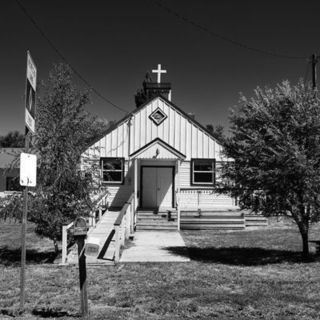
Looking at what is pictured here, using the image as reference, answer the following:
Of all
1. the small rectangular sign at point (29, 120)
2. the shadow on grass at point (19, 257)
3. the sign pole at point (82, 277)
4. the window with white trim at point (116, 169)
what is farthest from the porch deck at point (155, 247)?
the small rectangular sign at point (29, 120)

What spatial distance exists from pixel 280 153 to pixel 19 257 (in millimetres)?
7940

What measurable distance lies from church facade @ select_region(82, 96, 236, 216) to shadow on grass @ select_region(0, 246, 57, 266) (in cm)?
644

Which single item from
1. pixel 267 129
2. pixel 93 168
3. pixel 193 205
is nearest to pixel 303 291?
pixel 267 129

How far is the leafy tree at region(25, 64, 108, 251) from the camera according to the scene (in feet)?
33.0

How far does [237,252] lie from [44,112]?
697cm

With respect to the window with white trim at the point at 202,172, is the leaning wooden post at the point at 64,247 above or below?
below

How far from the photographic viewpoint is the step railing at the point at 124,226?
9938 millimetres

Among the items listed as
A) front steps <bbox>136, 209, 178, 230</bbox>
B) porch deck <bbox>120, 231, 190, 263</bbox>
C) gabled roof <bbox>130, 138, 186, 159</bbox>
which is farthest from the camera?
gabled roof <bbox>130, 138, 186, 159</bbox>

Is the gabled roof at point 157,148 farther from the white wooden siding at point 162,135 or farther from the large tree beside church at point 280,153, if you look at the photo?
the large tree beside church at point 280,153

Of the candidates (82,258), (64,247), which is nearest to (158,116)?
(64,247)

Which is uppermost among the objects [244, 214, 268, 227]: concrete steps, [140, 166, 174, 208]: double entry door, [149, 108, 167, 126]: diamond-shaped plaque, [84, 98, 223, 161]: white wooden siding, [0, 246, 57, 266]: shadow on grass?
[149, 108, 167, 126]: diamond-shaped plaque

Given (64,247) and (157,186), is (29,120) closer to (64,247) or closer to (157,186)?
(64,247)

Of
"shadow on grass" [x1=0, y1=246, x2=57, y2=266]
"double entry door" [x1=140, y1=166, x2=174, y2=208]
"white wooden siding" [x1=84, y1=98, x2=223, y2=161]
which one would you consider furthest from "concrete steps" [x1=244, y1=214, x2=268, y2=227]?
"shadow on grass" [x1=0, y1=246, x2=57, y2=266]

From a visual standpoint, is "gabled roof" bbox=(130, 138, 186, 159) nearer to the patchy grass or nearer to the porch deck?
the porch deck
